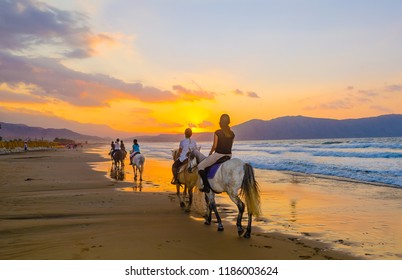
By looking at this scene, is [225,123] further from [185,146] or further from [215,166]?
[185,146]

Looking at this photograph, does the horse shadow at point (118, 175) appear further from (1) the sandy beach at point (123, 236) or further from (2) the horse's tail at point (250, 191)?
(2) the horse's tail at point (250, 191)

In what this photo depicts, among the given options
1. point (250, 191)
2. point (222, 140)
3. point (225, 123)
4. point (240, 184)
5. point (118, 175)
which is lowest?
point (118, 175)

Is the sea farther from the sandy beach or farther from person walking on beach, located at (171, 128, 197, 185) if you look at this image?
person walking on beach, located at (171, 128, 197, 185)

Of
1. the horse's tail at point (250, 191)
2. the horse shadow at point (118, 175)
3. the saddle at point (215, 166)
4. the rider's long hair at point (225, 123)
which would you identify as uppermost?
the rider's long hair at point (225, 123)

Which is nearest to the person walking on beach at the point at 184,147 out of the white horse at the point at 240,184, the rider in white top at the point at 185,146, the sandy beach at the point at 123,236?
the rider in white top at the point at 185,146

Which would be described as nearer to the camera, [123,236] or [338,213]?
[123,236]

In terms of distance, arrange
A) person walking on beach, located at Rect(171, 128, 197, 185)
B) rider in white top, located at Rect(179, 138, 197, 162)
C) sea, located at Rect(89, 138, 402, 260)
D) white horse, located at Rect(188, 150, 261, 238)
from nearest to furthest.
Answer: sea, located at Rect(89, 138, 402, 260) < white horse, located at Rect(188, 150, 261, 238) < person walking on beach, located at Rect(171, 128, 197, 185) < rider in white top, located at Rect(179, 138, 197, 162)

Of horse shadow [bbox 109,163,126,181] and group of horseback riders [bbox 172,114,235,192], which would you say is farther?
horse shadow [bbox 109,163,126,181]

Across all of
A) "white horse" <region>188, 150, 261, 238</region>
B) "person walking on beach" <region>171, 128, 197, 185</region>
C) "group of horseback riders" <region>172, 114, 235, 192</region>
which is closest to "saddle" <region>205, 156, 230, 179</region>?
"group of horseback riders" <region>172, 114, 235, 192</region>

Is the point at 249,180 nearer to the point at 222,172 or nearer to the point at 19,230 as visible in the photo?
the point at 222,172

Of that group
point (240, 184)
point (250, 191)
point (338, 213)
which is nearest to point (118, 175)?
point (338, 213)

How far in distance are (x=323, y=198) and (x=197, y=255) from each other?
9.06 m
